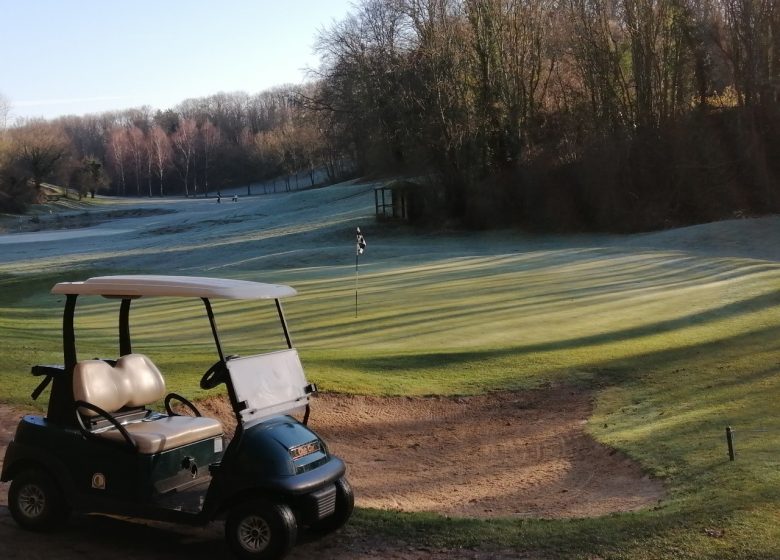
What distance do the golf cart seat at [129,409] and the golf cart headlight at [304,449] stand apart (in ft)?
3.41

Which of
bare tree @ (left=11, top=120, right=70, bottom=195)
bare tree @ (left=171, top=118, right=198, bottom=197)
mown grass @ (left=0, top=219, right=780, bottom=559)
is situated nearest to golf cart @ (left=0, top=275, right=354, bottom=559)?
mown grass @ (left=0, top=219, right=780, bottom=559)

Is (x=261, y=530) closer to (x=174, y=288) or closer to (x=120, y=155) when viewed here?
(x=174, y=288)

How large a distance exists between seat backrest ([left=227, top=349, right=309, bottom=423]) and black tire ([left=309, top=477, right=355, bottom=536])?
679 mm

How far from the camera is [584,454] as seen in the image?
8.93 meters

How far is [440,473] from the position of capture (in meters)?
8.69

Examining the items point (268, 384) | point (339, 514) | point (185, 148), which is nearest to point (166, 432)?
point (268, 384)

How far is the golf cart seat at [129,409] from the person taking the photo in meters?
5.80

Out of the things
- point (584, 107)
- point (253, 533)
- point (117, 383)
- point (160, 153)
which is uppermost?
point (160, 153)

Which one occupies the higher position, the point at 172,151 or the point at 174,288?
the point at 172,151

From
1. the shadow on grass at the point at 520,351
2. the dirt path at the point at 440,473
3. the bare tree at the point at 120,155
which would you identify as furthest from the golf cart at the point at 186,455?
the bare tree at the point at 120,155

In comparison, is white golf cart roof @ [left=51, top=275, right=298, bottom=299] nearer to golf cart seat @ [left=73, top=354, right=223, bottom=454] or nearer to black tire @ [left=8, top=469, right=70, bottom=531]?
golf cart seat @ [left=73, top=354, right=223, bottom=454]

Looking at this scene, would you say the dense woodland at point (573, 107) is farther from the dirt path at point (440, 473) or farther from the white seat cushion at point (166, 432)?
the white seat cushion at point (166, 432)

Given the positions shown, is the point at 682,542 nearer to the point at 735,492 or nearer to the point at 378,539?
the point at 735,492

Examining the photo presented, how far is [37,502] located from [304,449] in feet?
7.08
